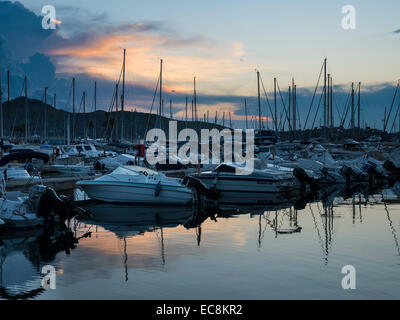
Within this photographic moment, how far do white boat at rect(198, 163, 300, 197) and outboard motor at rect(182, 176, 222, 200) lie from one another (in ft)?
7.60

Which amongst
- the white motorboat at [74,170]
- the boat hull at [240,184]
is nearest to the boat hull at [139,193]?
the boat hull at [240,184]

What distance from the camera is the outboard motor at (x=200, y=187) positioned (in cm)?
2370

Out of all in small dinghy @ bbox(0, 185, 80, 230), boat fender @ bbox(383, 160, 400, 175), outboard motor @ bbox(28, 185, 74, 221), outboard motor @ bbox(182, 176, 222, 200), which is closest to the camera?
small dinghy @ bbox(0, 185, 80, 230)

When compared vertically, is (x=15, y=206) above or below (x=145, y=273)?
above

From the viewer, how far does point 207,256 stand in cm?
1405

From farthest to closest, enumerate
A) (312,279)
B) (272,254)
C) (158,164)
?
(158,164)
(272,254)
(312,279)

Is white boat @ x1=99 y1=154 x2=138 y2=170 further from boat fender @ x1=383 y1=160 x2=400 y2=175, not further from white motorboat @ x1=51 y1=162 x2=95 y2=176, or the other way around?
boat fender @ x1=383 y1=160 x2=400 y2=175

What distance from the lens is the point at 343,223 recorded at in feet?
65.0

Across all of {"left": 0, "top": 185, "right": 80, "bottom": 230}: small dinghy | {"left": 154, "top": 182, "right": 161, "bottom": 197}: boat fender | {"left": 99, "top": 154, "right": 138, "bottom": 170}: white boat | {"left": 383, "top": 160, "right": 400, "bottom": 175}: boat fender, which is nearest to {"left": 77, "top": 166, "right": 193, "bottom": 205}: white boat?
{"left": 154, "top": 182, "right": 161, "bottom": 197}: boat fender

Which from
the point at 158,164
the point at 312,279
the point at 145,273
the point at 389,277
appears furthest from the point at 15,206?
the point at 158,164

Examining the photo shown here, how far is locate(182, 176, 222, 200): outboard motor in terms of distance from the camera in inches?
933

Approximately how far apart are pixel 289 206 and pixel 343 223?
18.2ft
